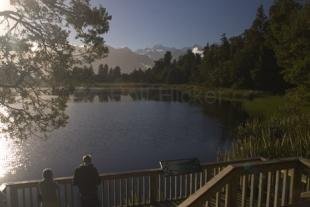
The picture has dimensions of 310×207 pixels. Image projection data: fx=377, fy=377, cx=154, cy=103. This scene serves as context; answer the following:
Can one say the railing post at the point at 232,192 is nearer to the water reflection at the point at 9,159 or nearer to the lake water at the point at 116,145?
the lake water at the point at 116,145

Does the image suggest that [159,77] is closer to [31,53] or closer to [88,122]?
[88,122]

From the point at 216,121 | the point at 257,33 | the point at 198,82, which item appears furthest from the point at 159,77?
the point at 216,121

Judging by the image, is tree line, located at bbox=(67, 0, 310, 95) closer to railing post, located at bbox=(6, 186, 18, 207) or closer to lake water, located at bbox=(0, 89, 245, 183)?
railing post, located at bbox=(6, 186, 18, 207)

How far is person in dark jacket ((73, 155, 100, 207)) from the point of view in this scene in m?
8.30

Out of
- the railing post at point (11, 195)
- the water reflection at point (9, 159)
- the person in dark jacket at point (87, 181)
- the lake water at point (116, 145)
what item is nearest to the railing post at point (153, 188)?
the person in dark jacket at point (87, 181)

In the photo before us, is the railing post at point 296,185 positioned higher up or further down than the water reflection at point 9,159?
higher up

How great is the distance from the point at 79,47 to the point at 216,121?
40346mm

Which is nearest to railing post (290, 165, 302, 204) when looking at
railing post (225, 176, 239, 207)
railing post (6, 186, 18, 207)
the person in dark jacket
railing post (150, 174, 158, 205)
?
railing post (225, 176, 239, 207)

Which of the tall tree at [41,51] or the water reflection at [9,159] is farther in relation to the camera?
the water reflection at [9,159]

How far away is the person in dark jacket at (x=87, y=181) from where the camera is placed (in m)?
8.30

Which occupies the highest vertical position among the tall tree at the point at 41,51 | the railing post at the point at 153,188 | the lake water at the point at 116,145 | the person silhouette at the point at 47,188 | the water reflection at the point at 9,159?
the tall tree at the point at 41,51

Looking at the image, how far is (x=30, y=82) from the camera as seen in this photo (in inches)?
384

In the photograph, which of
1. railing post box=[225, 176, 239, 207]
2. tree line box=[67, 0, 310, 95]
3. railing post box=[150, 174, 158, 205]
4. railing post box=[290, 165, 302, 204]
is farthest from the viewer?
tree line box=[67, 0, 310, 95]

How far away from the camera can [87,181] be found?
8305mm
